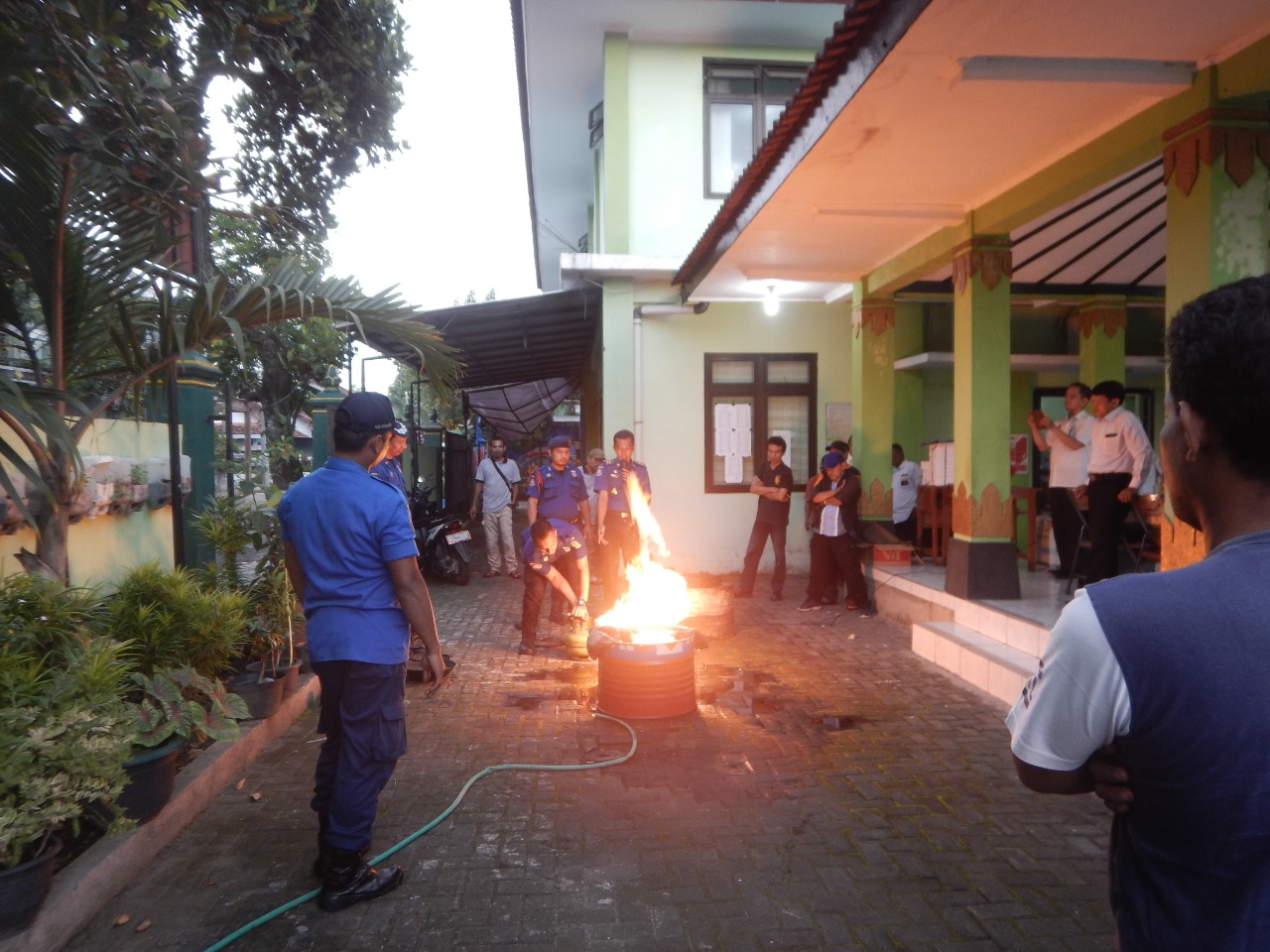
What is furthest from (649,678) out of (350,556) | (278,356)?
(278,356)

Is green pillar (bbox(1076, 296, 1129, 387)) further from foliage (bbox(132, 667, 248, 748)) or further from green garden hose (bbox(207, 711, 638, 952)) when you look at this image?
foliage (bbox(132, 667, 248, 748))

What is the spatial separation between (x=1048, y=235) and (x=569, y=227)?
15.1 meters

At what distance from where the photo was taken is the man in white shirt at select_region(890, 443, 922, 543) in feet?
36.0

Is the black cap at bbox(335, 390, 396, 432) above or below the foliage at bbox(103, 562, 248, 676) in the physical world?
above

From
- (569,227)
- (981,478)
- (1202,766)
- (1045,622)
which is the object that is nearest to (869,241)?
(981,478)

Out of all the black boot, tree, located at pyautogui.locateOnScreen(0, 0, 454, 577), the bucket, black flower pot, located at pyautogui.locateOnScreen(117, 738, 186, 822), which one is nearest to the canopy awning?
the bucket

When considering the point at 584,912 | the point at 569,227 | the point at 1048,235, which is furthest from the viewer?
the point at 569,227

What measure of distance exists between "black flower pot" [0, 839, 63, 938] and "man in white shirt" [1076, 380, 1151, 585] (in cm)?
689

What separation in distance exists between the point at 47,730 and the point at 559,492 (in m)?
5.45

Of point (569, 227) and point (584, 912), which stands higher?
point (569, 227)

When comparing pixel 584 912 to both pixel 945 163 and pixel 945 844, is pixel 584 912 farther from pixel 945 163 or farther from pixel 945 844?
pixel 945 163

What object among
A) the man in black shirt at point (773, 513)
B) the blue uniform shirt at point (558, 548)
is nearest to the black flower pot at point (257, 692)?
the blue uniform shirt at point (558, 548)

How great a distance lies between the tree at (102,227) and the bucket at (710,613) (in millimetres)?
3992

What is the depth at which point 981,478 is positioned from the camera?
7.51 metres
